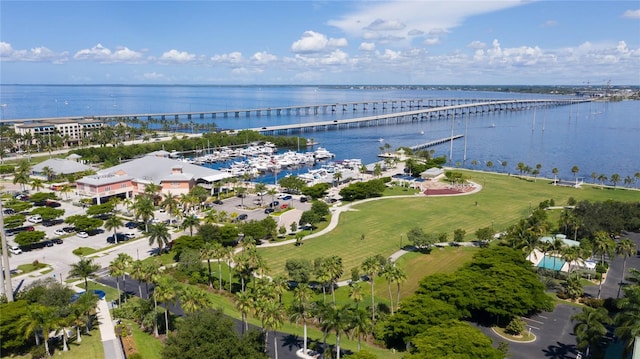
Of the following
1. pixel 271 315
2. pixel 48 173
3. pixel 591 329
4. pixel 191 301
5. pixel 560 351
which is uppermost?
pixel 48 173

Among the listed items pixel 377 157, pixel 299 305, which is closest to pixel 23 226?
pixel 299 305

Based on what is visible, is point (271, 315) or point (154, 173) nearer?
point (271, 315)

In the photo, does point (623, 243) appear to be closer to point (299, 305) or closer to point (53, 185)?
point (299, 305)

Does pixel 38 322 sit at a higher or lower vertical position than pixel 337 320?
lower

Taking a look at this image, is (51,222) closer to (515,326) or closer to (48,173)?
(48,173)

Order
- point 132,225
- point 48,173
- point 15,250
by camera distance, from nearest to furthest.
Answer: point 15,250, point 132,225, point 48,173

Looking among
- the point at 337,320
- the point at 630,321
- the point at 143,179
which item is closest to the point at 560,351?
the point at 630,321

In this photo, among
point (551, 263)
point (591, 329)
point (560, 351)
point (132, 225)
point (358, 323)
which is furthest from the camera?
point (132, 225)
